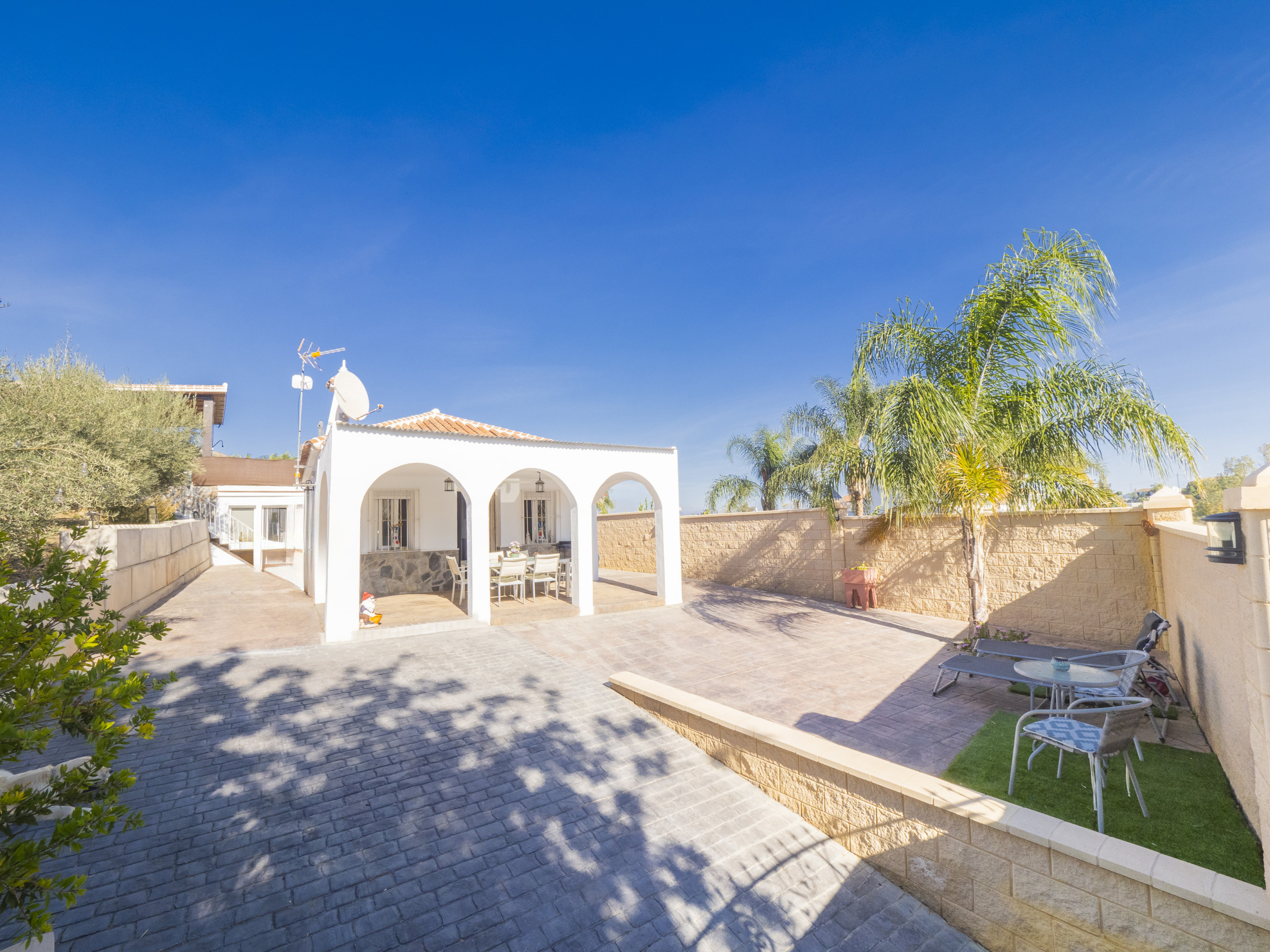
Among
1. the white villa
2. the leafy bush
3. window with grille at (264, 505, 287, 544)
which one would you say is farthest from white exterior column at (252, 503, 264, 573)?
the leafy bush

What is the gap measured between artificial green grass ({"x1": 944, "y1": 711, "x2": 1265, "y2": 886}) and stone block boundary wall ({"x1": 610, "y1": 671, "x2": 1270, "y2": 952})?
1.89ft

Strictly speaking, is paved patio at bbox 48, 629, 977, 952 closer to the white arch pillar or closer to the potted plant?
the white arch pillar

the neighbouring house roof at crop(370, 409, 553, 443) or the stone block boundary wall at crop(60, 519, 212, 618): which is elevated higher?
the neighbouring house roof at crop(370, 409, 553, 443)

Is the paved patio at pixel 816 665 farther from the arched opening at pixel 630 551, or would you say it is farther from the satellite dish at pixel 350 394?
the satellite dish at pixel 350 394

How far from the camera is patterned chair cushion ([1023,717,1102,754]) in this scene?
391 centimetres

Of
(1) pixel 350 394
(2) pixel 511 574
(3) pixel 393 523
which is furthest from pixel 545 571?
(1) pixel 350 394

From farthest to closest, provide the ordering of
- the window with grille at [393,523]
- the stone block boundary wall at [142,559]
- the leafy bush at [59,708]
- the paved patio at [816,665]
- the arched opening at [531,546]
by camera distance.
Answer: the window with grille at [393,523] < the arched opening at [531,546] < the stone block boundary wall at [142,559] < the paved patio at [816,665] < the leafy bush at [59,708]

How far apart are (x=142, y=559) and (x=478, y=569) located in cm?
686

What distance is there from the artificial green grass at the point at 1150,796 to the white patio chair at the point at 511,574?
9344 millimetres

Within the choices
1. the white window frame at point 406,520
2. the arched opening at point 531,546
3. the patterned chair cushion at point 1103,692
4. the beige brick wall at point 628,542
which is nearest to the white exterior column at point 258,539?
the white window frame at point 406,520

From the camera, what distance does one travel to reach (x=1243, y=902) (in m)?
2.68

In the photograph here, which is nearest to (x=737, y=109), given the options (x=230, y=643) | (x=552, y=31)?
(x=552, y=31)

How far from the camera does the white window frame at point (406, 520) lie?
565 inches

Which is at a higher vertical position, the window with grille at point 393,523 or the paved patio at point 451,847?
the window with grille at point 393,523
